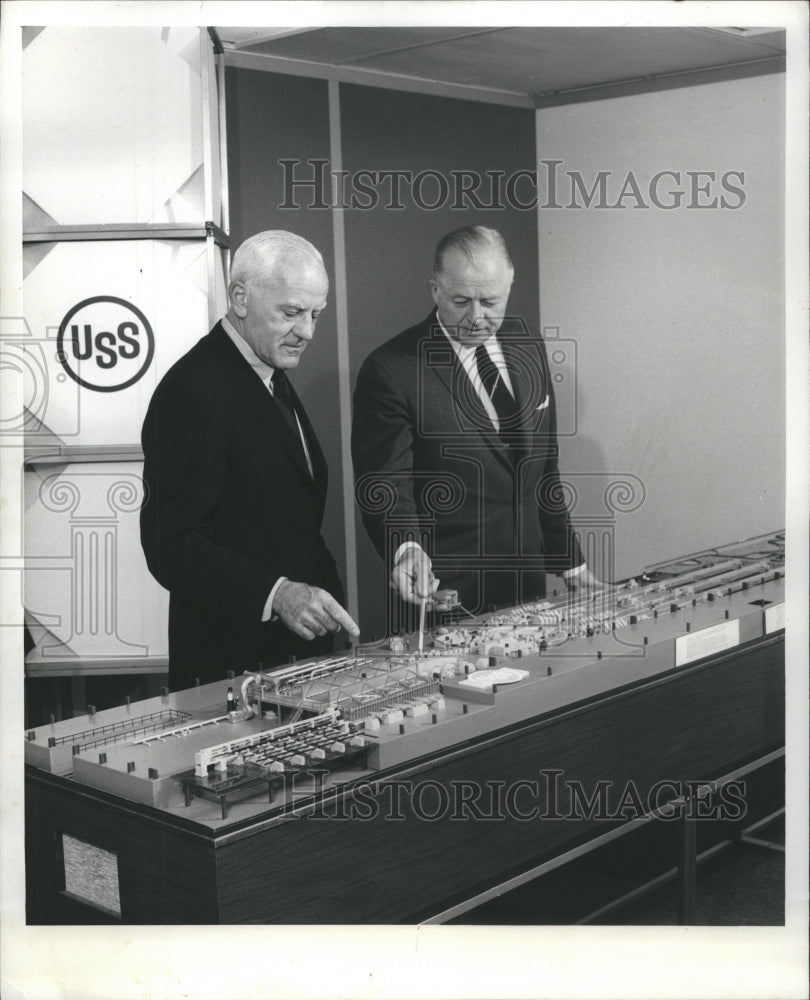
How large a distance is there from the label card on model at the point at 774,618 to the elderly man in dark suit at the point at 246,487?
1062 mm

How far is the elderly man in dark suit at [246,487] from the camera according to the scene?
8.61 feet

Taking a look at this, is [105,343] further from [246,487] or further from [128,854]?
[128,854]

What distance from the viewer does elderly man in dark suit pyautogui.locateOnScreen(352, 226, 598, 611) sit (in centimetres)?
272

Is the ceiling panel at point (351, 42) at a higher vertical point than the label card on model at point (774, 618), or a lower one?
higher

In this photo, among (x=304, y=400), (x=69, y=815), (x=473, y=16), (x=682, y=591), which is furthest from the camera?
(x=682, y=591)

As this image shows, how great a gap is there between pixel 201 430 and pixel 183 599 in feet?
1.30

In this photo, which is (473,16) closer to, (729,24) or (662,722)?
(729,24)

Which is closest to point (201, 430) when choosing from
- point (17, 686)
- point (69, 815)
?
point (17, 686)

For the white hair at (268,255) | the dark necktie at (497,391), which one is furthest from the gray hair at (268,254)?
the dark necktie at (497,391)

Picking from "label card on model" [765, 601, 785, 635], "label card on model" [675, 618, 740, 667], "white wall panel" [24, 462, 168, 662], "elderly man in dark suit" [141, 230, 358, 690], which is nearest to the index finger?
"elderly man in dark suit" [141, 230, 358, 690]

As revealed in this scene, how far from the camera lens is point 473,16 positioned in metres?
2.53

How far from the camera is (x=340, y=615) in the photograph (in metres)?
2.73

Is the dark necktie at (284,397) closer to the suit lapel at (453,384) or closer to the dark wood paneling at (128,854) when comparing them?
the suit lapel at (453,384)

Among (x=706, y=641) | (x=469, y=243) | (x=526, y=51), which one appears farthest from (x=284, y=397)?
(x=706, y=641)
